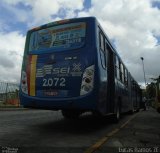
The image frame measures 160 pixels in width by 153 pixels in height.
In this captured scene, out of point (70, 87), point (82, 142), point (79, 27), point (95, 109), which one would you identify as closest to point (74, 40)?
point (79, 27)

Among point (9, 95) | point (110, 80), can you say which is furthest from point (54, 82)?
point (9, 95)

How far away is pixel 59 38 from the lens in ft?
32.6

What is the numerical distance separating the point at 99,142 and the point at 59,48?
3.24 m

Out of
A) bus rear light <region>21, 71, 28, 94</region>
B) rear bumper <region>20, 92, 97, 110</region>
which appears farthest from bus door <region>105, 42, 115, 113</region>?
bus rear light <region>21, 71, 28, 94</region>

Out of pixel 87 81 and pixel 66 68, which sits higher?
pixel 66 68

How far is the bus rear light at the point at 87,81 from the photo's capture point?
29.2 feet

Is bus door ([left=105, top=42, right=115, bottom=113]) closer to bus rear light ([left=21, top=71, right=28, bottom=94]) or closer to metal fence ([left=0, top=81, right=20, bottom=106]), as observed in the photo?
bus rear light ([left=21, top=71, right=28, bottom=94])

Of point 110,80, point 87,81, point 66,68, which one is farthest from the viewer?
point 110,80

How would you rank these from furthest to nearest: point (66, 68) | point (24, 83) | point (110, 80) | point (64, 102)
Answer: point (110, 80) < point (24, 83) < point (66, 68) < point (64, 102)

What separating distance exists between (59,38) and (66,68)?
43.7 inches

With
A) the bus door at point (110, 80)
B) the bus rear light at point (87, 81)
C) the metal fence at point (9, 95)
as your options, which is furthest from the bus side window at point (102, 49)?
the metal fence at point (9, 95)

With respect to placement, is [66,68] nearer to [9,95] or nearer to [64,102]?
[64,102]

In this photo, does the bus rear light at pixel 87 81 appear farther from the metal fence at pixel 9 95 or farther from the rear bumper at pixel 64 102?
the metal fence at pixel 9 95

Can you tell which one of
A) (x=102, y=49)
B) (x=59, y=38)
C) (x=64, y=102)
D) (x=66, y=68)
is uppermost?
(x=59, y=38)
